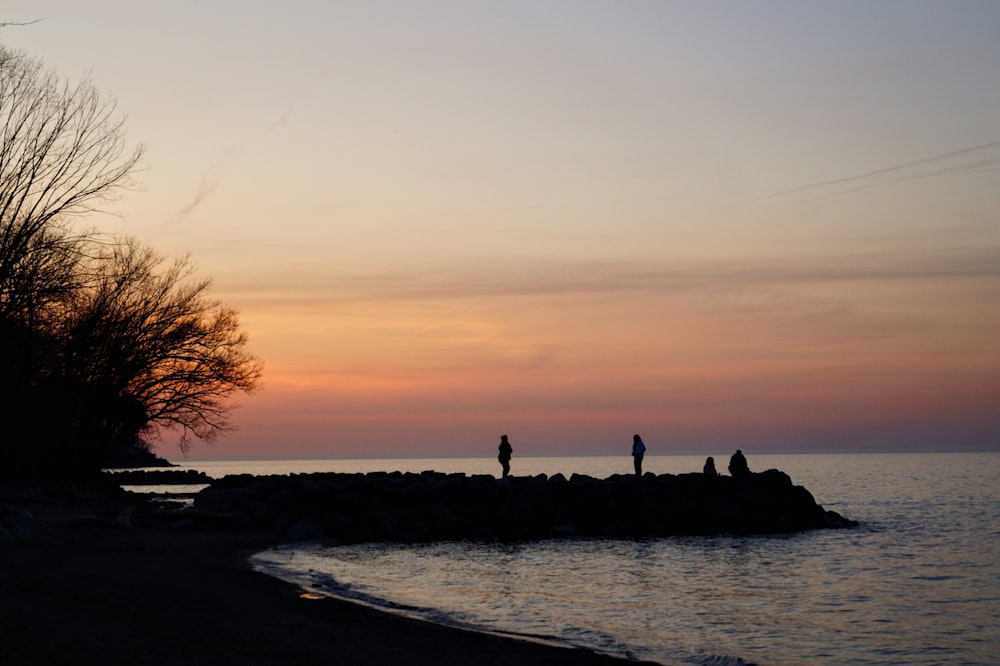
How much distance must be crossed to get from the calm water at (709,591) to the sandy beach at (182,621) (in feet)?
4.75

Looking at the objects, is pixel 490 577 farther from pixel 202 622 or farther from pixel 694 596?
pixel 202 622

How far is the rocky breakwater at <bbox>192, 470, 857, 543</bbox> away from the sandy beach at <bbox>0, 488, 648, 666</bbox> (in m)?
12.4

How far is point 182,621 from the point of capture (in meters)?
12.4

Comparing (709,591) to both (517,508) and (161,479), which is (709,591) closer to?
(517,508)

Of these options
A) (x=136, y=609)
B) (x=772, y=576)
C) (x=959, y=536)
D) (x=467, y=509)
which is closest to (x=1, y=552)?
(x=136, y=609)

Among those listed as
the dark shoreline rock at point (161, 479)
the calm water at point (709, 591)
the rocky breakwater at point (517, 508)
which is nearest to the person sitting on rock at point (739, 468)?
the rocky breakwater at point (517, 508)

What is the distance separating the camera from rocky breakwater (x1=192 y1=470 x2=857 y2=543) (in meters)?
32.5

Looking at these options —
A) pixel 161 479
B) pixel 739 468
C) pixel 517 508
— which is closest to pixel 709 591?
pixel 517 508

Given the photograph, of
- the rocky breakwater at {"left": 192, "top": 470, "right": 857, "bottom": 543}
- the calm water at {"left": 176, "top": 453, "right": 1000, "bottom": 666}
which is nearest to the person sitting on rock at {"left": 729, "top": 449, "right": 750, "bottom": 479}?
the rocky breakwater at {"left": 192, "top": 470, "right": 857, "bottom": 543}

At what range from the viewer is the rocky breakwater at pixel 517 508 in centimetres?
3250

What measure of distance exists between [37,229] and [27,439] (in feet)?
41.1

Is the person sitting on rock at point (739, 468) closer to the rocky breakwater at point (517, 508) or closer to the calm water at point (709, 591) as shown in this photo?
the rocky breakwater at point (517, 508)

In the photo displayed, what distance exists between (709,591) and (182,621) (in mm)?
11775

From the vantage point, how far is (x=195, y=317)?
142ft
